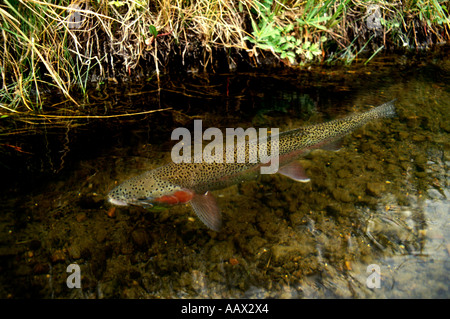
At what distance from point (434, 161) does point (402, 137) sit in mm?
504

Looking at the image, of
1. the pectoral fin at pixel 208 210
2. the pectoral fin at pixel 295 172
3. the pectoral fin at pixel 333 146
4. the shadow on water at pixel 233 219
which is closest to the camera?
the shadow on water at pixel 233 219

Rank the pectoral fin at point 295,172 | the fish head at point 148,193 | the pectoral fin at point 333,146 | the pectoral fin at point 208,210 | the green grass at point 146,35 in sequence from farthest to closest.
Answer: the green grass at point 146,35, the pectoral fin at point 333,146, the pectoral fin at point 295,172, the fish head at point 148,193, the pectoral fin at point 208,210

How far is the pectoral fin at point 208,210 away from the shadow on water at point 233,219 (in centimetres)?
8

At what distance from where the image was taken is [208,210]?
2.59 metres

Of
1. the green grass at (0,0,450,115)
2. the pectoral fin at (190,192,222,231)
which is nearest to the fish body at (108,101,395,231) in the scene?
the pectoral fin at (190,192,222,231)

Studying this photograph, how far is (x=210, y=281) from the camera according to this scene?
2.10 metres

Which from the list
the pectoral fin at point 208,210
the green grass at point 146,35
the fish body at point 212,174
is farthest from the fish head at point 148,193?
the green grass at point 146,35

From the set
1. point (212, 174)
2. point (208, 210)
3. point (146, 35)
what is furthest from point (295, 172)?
point (146, 35)

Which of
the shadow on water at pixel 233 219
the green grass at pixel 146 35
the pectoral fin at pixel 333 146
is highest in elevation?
the green grass at pixel 146 35

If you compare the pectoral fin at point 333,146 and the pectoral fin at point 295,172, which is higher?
the pectoral fin at point 333,146

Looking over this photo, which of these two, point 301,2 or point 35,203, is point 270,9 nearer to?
point 301,2

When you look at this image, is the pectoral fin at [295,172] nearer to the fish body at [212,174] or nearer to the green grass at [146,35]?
the fish body at [212,174]

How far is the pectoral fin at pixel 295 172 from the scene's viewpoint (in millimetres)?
2930
